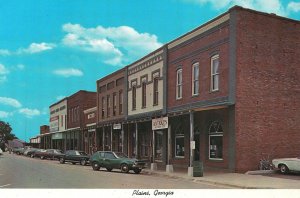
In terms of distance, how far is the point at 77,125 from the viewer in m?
42.6

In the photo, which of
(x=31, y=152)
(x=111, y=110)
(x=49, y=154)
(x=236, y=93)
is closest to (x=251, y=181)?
(x=236, y=93)

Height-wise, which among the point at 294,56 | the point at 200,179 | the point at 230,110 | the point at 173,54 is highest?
the point at 173,54

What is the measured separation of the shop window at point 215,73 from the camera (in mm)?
21391

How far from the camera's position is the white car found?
19.0 metres

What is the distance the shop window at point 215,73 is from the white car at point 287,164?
4.30 m

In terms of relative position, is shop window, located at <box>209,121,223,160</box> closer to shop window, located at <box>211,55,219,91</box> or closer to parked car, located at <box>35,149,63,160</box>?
shop window, located at <box>211,55,219,91</box>

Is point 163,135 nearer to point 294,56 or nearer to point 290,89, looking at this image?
point 290,89

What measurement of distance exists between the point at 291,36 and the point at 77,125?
1251 inches

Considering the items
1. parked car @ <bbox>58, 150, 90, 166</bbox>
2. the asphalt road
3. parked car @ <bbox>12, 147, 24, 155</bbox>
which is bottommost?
parked car @ <bbox>12, 147, 24, 155</bbox>

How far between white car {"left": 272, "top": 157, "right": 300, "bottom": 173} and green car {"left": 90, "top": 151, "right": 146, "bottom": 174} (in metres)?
7.03

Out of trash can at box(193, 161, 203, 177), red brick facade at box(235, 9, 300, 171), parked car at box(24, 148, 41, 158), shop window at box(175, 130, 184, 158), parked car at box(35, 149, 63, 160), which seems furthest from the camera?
parked car at box(24, 148, 41, 158)

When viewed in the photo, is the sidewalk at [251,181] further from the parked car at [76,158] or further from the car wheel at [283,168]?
the parked car at [76,158]

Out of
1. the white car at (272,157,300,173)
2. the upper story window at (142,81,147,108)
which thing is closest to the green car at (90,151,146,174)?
the upper story window at (142,81,147,108)
